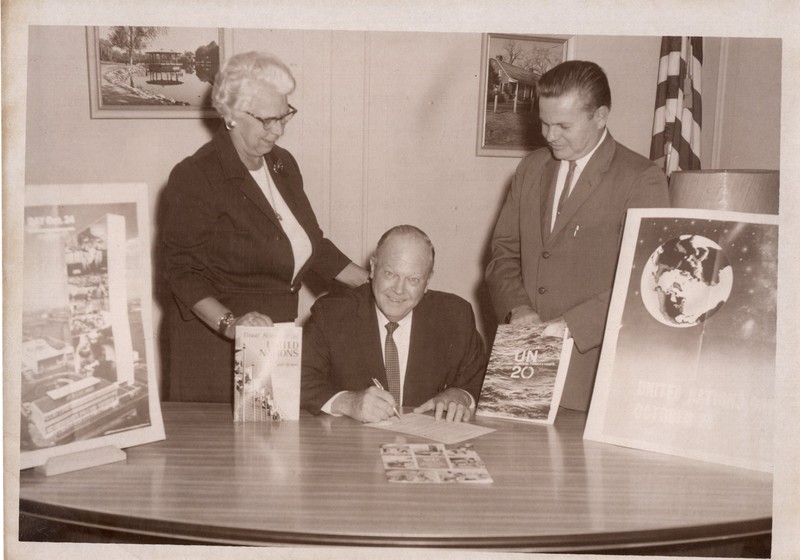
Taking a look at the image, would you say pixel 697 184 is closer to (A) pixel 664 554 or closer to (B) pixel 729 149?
(B) pixel 729 149

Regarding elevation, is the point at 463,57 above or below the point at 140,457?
above

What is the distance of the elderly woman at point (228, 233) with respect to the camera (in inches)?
89.4

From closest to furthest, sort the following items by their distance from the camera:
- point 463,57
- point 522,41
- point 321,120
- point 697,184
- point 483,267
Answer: point 697,184 < point 522,41 < point 463,57 < point 321,120 < point 483,267

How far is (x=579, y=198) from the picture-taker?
221cm

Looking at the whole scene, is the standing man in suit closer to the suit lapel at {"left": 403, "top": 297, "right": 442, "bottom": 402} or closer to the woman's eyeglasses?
the suit lapel at {"left": 403, "top": 297, "right": 442, "bottom": 402}

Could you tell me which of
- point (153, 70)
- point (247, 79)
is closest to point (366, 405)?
point (247, 79)

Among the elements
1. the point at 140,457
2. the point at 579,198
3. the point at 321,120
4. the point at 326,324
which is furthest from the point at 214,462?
the point at 321,120

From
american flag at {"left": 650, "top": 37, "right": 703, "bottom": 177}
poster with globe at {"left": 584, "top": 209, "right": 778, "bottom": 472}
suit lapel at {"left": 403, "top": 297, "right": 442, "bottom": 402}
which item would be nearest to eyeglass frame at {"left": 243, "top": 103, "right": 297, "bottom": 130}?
suit lapel at {"left": 403, "top": 297, "right": 442, "bottom": 402}

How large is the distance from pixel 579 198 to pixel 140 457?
146cm

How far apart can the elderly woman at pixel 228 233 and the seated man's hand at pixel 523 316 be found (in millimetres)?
781

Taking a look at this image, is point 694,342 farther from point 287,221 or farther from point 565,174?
point 287,221

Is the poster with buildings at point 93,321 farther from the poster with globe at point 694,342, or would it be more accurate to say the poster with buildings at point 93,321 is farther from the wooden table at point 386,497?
the poster with globe at point 694,342

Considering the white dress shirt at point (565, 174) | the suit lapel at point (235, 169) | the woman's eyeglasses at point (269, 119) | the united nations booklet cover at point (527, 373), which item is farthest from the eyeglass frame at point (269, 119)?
the united nations booklet cover at point (527, 373)

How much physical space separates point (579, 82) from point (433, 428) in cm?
111
